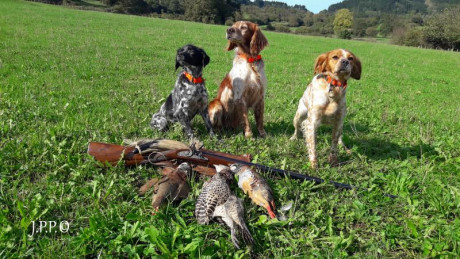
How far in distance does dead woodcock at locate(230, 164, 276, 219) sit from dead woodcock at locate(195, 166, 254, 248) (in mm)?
210

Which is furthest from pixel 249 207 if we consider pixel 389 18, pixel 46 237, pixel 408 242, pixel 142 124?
pixel 389 18

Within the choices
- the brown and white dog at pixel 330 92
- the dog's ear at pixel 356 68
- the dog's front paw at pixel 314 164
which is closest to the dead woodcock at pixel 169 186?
the dog's front paw at pixel 314 164

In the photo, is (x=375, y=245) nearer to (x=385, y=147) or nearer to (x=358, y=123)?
(x=385, y=147)

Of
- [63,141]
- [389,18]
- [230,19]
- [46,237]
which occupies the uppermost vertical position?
[389,18]

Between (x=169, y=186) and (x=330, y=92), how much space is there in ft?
7.44

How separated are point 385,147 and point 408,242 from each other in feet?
7.94

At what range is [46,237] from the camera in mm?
2400

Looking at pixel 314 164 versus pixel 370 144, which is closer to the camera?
pixel 314 164

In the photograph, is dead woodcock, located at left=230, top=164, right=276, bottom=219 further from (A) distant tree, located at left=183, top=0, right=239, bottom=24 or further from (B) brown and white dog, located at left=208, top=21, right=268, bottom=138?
(A) distant tree, located at left=183, top=0, right=239, bottom=24

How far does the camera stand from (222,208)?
2.70 m

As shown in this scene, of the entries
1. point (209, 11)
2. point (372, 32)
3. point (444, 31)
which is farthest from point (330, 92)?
point (372, 32)

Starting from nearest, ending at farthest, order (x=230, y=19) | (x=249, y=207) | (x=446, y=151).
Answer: (x=249, y=207), (x=446, y=151), (x=230, y=19)

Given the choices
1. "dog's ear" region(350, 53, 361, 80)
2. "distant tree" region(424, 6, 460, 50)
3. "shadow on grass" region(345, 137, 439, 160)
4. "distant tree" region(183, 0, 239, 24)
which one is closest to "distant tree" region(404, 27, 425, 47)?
"distant tree" region(424, 6, 460, 50)

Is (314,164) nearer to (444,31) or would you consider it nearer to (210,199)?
(210,199)
